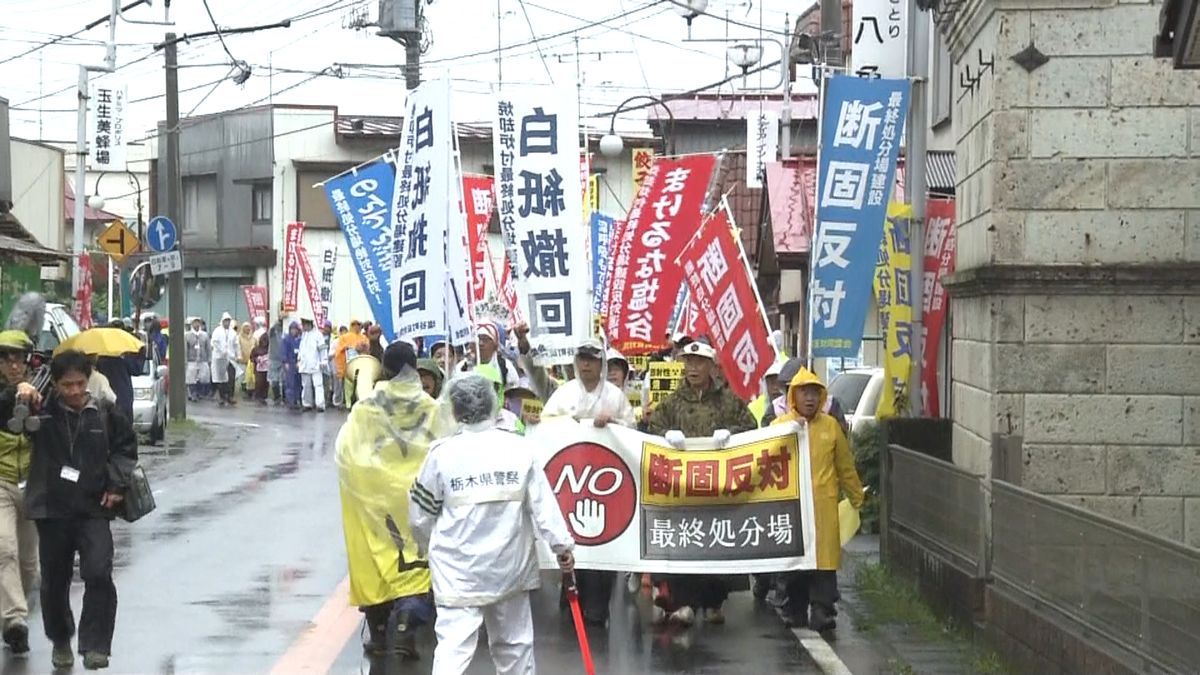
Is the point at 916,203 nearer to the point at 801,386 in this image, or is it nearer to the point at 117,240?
the point at 801,386

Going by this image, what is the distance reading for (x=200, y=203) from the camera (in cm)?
5244

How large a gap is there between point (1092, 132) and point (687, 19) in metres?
22.1

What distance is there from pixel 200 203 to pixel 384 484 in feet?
143

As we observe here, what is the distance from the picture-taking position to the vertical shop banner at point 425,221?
13.7 m

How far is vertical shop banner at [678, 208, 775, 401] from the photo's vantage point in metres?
15.5

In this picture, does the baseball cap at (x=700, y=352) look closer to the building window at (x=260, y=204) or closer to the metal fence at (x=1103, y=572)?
the metal fence at (x=1103, y=572)

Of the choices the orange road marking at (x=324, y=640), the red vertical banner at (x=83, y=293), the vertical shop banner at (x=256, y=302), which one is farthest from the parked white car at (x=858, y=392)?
the vertical shop banner at (x=256, y=302)

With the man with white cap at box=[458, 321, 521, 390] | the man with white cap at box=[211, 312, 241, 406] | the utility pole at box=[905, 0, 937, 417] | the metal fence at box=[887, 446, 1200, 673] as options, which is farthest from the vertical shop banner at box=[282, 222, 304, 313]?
the metal fence at box=[887, 446, 1200, 673]

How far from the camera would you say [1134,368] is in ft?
35.3

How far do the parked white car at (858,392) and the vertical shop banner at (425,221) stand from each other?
584 cm

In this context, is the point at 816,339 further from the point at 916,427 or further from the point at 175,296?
the point at 175,296

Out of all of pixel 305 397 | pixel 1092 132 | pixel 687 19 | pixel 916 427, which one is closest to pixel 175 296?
pixel 305 397

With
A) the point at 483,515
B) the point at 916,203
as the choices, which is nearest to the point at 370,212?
the point at 916,203

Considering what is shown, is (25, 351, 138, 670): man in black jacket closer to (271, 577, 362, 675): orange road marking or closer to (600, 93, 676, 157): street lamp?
(271, 577, 362, 675): orange road marking
